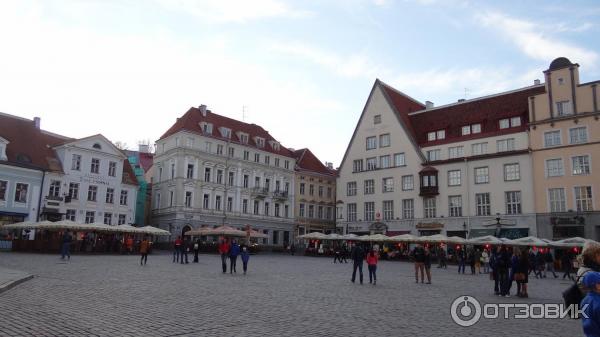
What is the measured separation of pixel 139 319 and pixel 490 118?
5088 centimetres

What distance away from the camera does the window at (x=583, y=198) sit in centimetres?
4356

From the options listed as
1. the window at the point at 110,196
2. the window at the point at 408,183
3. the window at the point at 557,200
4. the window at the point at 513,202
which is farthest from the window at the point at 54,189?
the window at the point at 557,200

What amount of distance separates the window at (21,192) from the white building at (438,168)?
35566 millimetres

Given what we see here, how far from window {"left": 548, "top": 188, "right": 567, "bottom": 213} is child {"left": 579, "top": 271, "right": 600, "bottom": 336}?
45880 mm

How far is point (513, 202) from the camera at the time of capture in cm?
4853

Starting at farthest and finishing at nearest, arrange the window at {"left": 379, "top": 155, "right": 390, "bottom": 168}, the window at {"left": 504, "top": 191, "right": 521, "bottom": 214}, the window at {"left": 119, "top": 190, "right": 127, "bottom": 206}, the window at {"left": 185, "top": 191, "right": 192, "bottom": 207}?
1. the window at {"left": 379, "top": 155, "right": 390, "bottom": 168}
2. the window at {"left": 185, "top": 191, "right": 192, "bottom": 207}
3. the window at {"left": 119, "top": 190, "right": 127, "bottom": 206}
4. the window at {"left": 504, "top": 191, "right": 521, "bottom": 214}

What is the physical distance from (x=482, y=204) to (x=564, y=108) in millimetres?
12399

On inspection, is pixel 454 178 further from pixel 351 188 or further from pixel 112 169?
pixel 112 169

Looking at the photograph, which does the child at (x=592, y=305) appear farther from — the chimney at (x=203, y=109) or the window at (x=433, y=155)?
the chimney at (x=203, y=109)

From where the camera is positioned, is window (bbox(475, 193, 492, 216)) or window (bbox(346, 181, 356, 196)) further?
window (bbox(346, 181, 356, 196))

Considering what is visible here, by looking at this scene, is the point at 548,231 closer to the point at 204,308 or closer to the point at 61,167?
the point at 204,308

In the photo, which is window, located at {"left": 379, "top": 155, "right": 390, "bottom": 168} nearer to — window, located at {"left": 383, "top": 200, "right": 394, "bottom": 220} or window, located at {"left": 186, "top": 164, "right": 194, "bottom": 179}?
window, located at {"left": 383, "top": 200, "right": 394, "bottom": 220}

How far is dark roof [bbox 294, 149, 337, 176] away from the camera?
69.8 meters

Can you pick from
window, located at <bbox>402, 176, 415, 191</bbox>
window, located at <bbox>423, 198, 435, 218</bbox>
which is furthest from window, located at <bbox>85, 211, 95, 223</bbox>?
window, located at <bbox>423, 198, 435, 218</bbox>
